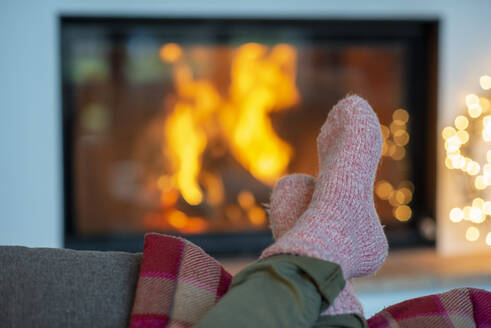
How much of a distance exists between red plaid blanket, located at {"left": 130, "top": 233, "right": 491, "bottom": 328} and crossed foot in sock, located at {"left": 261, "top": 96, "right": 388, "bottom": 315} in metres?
0.07

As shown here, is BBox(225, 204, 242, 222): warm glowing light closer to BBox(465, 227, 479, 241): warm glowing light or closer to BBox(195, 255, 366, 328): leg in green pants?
BBox(465, 227, 479, 241): warm glowing light

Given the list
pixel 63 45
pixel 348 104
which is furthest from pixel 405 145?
pixel 63 45

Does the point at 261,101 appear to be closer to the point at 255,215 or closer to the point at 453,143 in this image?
the point at 255,215

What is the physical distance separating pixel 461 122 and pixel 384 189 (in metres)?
0.35

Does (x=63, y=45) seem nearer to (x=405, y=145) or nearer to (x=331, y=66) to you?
(x=331, y=66)

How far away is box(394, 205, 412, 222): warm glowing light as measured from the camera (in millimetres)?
2047

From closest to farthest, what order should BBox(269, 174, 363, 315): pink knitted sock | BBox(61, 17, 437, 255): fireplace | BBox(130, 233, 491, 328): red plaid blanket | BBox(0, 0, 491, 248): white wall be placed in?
1. BBox(130, 233, 491, 328): red plaid blanket
2. BBox(269, 174, 363, 315): pink knitted sock
3. BBox(0, 0, 491, 248): white wall
4. BBox(61, 17, 437, 255): fireplace

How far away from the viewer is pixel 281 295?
57 cm

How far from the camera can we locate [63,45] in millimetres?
1835

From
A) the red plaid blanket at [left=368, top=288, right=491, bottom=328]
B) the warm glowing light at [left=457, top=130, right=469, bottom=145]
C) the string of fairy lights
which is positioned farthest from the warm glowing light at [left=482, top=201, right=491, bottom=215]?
the red plaid blanket at [left=368, top=288, right=491, bottom=328]

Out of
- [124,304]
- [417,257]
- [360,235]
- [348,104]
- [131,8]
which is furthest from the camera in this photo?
[417,257]

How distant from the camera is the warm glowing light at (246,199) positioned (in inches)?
79.2

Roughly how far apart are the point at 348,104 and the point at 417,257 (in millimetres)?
1021

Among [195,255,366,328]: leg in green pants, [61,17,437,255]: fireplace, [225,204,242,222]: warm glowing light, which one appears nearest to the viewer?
[195,255,366,328]: leg in green pants
